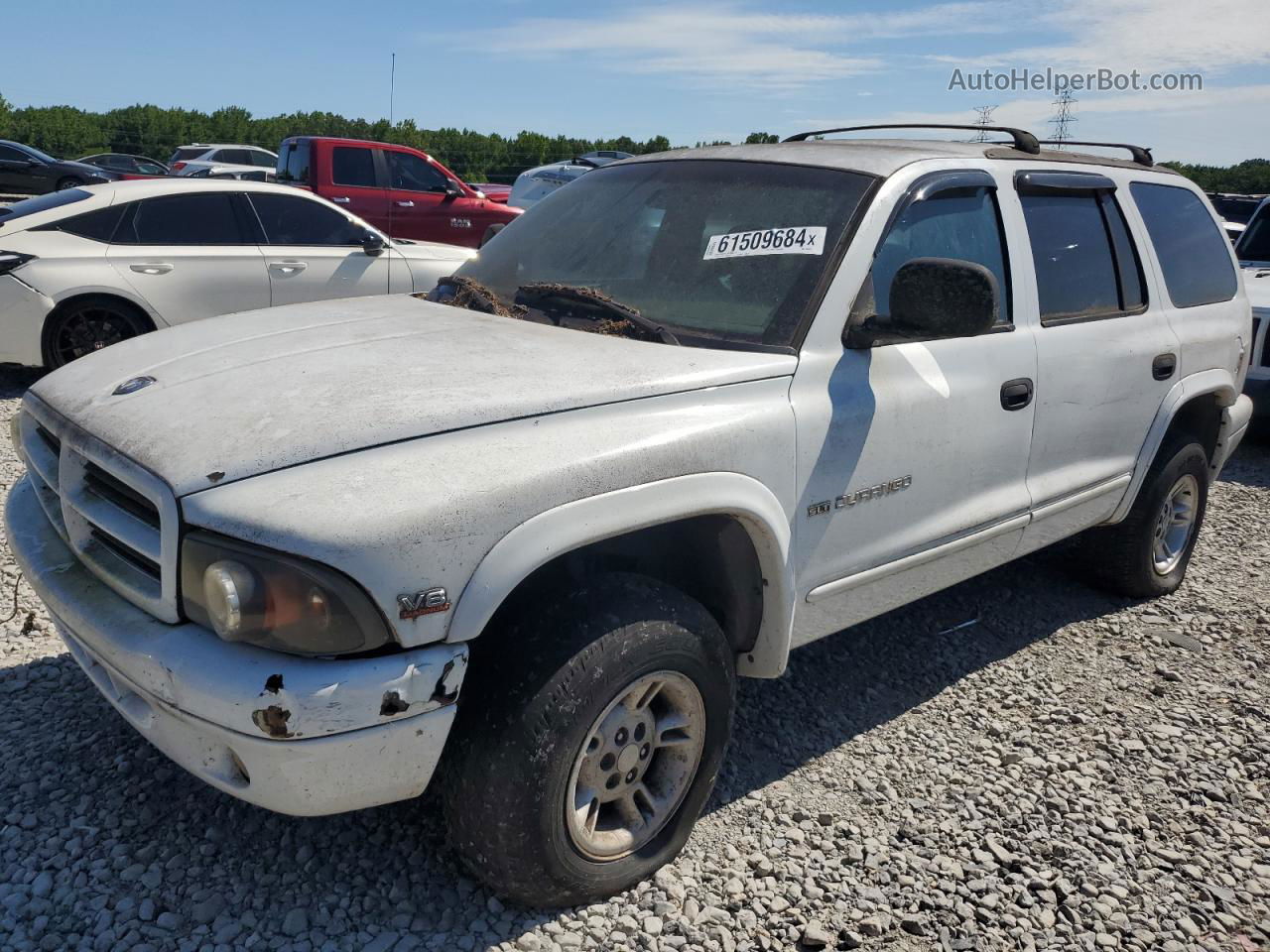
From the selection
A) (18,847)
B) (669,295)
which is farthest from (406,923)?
(669,295)

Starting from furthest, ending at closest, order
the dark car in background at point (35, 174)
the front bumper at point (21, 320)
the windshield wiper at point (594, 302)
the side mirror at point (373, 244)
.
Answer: the dark car in background at point (35, 174) < the side mirror at point (373, 244) < the front bumper at point (21, 320) < the windshield wiper at point (594, 302)

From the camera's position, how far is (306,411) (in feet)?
7.66

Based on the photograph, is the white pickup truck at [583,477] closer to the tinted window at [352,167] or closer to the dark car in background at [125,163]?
the tinted window at [352,167]

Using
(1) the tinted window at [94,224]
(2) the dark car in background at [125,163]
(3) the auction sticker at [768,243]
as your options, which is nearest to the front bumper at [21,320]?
(1) the tinted window at [94,224]

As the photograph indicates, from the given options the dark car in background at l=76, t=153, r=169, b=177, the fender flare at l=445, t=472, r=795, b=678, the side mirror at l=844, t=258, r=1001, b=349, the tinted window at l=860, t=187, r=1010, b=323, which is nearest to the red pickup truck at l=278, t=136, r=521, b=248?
the tinted window at l=860, t=187, r=1010, b=323

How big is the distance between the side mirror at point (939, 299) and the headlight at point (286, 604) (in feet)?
5.18

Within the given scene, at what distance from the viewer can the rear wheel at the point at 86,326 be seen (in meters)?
6.90

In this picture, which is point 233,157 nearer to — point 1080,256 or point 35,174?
point 35,174

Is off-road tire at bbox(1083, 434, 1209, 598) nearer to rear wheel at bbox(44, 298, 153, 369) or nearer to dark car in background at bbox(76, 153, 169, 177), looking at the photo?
rear wheel at bbox(44, 298, 153, 369)

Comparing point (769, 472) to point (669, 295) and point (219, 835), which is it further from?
point (219, 835)

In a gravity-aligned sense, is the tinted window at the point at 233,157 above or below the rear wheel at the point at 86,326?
above

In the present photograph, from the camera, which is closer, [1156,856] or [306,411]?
[306,411]

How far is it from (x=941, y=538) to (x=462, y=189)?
34.6ft

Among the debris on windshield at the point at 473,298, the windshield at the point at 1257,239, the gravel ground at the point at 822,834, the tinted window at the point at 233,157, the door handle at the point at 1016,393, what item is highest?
the tinted window at the point at 233,157
